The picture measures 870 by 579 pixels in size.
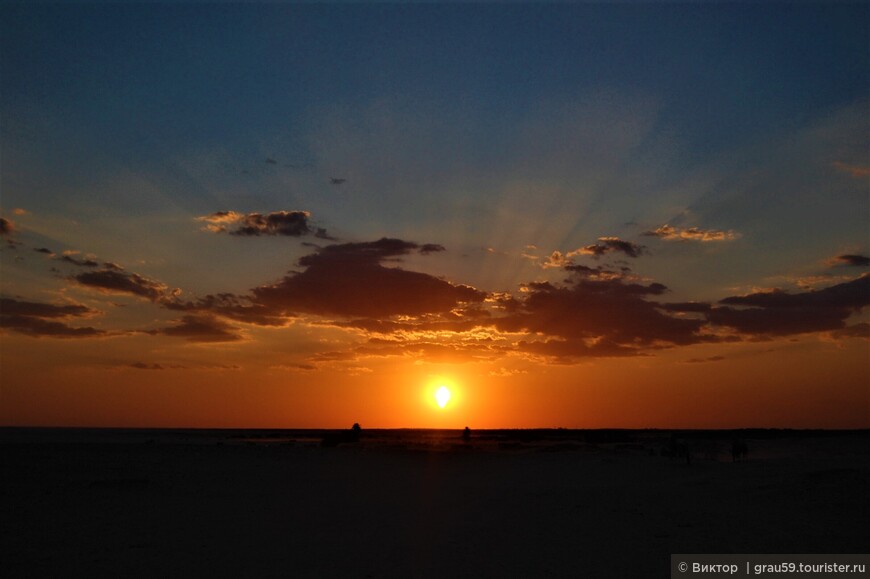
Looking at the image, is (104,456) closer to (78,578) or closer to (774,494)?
(78,578)

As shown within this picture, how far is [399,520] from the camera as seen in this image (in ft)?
70.8

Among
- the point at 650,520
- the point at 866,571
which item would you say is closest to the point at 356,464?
the point at 650,520

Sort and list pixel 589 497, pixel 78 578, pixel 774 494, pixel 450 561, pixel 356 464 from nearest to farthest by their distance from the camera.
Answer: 1. pixel 78 578
2. pixel 450 561
3. pixel 774 494
4. pixel 589 497
5. pixel 356 464

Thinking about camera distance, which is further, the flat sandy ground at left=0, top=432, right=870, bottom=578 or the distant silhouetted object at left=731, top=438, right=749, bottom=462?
the distant silhouetted object at left=731, top=438, right=749, bottom=462

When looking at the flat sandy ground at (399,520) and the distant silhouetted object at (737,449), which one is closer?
the flat sandy ground at (399,520)

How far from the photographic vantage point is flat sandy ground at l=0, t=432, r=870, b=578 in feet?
51.6

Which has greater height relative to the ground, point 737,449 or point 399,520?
point 737,449

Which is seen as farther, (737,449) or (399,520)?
(737,449)

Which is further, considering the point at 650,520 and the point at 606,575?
the point at 650,520

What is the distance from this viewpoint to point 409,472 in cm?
3759

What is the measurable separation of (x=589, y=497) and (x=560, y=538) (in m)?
8.84

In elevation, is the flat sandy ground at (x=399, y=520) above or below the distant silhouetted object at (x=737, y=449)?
below

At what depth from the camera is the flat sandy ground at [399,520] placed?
15742 mm

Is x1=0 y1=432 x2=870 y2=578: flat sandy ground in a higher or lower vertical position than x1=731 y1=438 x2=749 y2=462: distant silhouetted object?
lower
